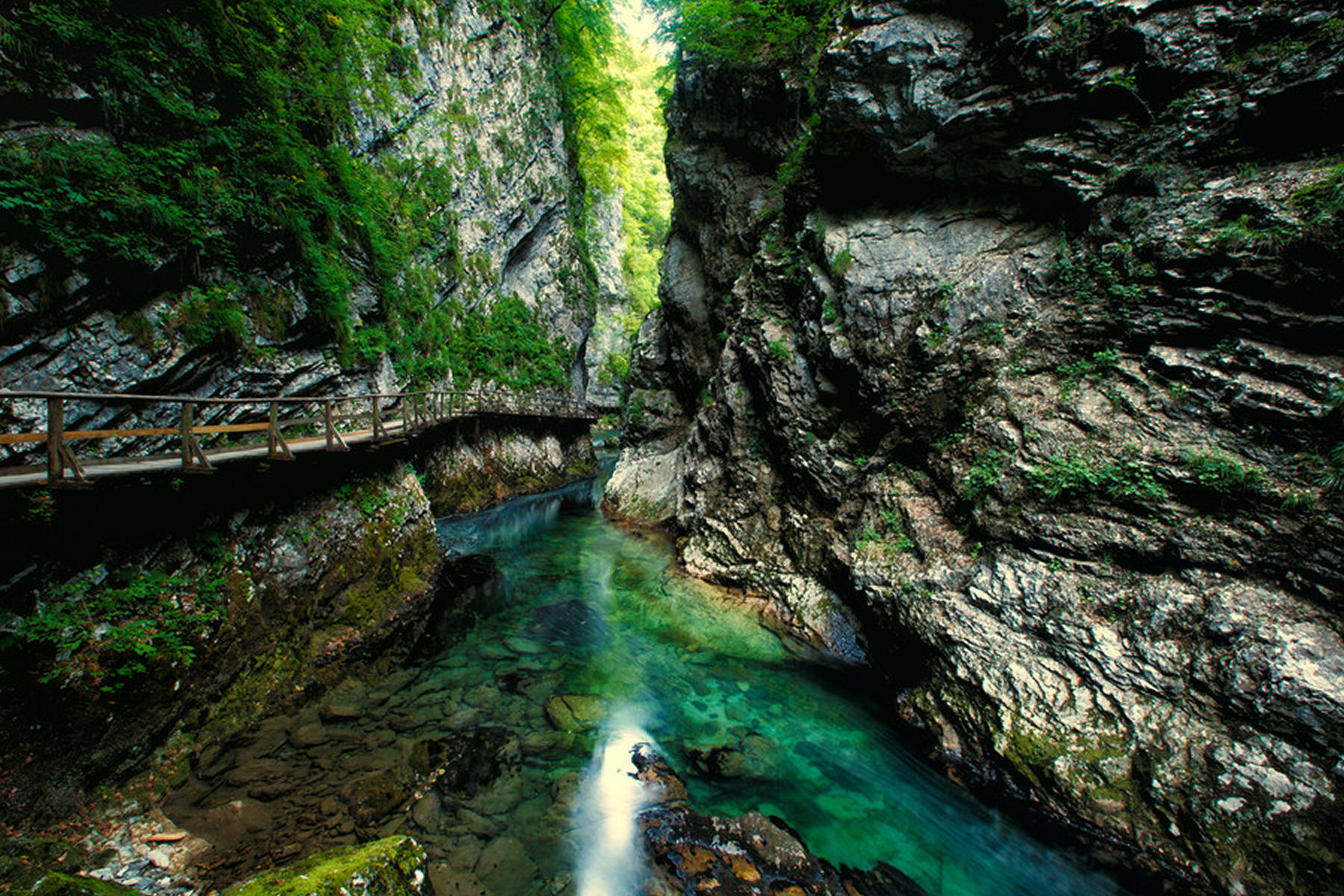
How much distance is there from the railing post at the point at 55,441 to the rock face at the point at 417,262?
2156mm

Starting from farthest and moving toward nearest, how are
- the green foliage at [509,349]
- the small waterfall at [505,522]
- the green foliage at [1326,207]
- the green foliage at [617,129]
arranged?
→ the green foliage at [617,129], the green foliage at [509,349], the small waterfall at [505,522], the green foliage at [1326,207]

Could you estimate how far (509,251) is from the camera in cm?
2208

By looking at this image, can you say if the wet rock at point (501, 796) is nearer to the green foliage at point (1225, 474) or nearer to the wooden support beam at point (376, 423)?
the wooden support beam at point (376, 423)

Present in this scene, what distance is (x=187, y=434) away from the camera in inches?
205

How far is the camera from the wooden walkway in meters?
4.23

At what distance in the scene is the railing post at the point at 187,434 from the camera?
518 cm

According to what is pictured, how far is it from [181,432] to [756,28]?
15.1m

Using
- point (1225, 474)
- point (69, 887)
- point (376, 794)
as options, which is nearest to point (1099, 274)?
point (1225, 474)

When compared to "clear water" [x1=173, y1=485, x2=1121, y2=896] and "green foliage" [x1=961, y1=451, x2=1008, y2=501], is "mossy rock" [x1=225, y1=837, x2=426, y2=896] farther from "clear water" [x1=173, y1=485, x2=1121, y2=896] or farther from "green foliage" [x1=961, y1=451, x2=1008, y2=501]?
"green foliage" [x1=961, y1=451, x2=1008, y2=501]

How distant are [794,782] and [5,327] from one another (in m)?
10.7

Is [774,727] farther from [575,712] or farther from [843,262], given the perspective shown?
[843,262]

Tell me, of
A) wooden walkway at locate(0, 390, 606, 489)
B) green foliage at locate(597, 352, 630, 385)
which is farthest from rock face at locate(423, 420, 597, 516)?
green foliage at locate(597, 352, 630, 385)

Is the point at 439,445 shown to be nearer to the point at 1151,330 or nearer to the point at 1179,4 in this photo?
the point at 1151,330

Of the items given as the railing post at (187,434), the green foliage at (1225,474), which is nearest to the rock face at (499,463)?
the railing post at (187,434)
